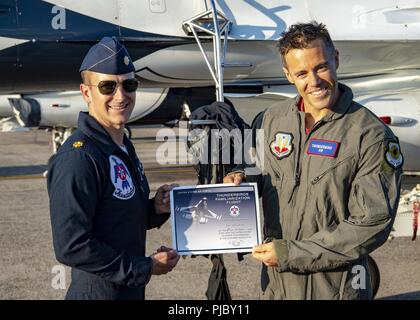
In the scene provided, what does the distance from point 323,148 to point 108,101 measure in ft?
2.93

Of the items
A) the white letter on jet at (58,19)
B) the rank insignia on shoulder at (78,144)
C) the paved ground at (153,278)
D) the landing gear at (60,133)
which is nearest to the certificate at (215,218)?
the rank insignia on shoulder at (78,144)

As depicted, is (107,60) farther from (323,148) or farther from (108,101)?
(323,148)

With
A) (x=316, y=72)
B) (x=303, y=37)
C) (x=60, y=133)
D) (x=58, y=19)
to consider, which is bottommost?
(x=60, y=133)

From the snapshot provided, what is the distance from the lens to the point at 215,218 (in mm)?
3156

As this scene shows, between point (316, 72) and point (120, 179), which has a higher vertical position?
point (316, 72)

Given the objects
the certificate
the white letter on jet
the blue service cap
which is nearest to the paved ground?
the white letter on jet

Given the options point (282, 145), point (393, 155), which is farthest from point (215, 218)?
point (393, 155)

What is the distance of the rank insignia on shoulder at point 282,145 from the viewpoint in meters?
2.98

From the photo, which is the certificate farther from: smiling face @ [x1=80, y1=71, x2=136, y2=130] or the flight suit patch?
smiling face @ [x1=80, y1=71, x2=136, y2=130]

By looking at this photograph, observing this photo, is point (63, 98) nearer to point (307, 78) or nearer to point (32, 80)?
point (32, 80)

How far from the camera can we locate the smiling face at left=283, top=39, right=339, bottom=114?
2.84m

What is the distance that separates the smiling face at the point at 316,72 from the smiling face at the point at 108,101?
2.25 feet

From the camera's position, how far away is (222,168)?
4.18 m

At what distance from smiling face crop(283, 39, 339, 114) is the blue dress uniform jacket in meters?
0.78
